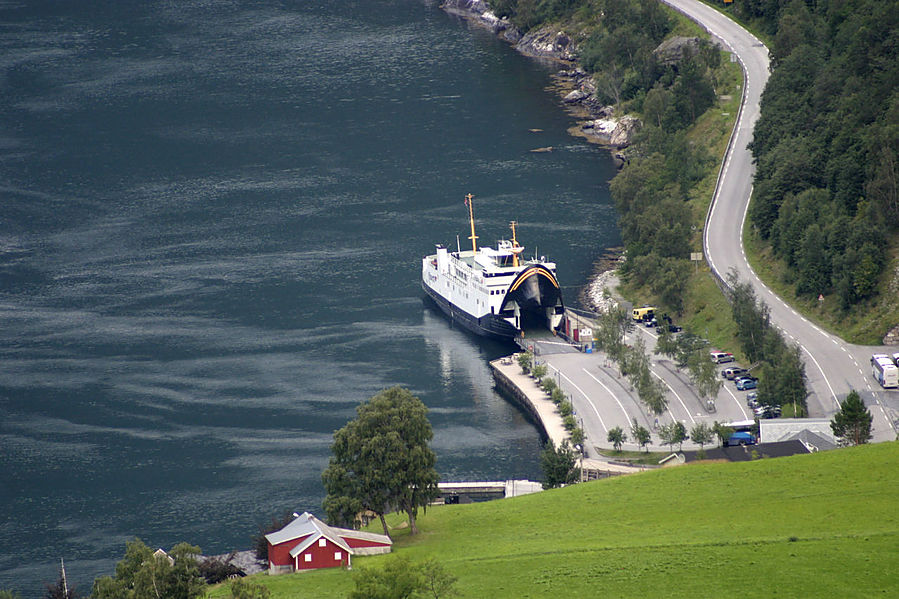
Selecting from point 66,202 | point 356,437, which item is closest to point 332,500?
point 356,437

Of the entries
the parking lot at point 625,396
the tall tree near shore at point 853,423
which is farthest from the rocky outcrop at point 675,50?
the tall tree near shore at point 853,423

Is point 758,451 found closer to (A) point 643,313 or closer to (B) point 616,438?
(B) point 616,438

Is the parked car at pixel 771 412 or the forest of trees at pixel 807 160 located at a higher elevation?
the forest of trees at pixel 807 160

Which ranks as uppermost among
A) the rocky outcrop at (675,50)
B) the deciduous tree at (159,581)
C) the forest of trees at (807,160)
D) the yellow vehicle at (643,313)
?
the rocky outcrop at (675,50)

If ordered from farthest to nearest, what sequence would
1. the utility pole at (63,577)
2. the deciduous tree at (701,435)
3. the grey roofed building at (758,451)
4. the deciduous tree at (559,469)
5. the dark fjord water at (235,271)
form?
the dark fjord water at (235,271)
the deciduous tree at (701,435)
the deciduous tree at (559,469)
the grey roofed building at (758,451)
the utility pole at (63,577)

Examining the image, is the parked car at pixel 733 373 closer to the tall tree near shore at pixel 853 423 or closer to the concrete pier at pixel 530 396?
the concrete pier at pixel 530 396

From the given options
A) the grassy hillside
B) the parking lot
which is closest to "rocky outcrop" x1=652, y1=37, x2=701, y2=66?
the parking lot

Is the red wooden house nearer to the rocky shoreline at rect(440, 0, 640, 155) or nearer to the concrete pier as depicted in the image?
the concrete pier

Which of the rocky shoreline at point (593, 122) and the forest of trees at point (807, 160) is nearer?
the forest of trees at point (807, 160)

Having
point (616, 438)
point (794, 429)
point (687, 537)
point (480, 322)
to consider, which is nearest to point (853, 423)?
point (794, 429)
